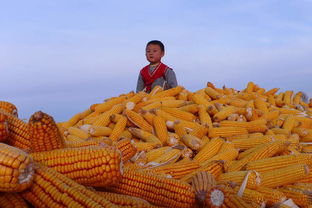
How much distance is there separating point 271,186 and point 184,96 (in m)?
3.03

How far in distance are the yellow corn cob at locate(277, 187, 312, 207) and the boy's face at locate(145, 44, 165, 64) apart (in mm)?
5485

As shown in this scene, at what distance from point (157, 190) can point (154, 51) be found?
610 cm

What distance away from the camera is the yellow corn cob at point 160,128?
4395mm

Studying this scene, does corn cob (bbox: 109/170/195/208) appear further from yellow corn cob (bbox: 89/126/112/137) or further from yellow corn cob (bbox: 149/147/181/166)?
yellow corn cob (bbox: 89/126/112/137)

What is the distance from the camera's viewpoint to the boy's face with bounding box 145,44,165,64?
7.85m

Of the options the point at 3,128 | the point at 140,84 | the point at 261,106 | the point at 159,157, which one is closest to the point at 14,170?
the point at 3,128

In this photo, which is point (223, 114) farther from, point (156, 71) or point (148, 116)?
point (156, 71)

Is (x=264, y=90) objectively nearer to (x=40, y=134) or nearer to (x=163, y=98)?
(x=163, y=98)

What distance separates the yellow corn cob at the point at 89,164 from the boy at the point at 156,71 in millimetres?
6080

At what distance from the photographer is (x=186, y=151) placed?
3.86 metres

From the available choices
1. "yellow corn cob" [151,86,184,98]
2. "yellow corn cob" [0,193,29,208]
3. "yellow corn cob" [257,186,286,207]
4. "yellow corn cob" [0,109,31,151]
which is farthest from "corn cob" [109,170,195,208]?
"yellow corn cob" [151,86,184,98]

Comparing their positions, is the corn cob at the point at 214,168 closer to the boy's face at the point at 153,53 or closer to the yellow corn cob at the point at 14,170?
the yellow corn cob at the point at 14,170

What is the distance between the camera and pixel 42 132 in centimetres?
189

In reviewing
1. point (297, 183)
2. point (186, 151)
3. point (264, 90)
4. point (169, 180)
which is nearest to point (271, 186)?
point (297, 183)
